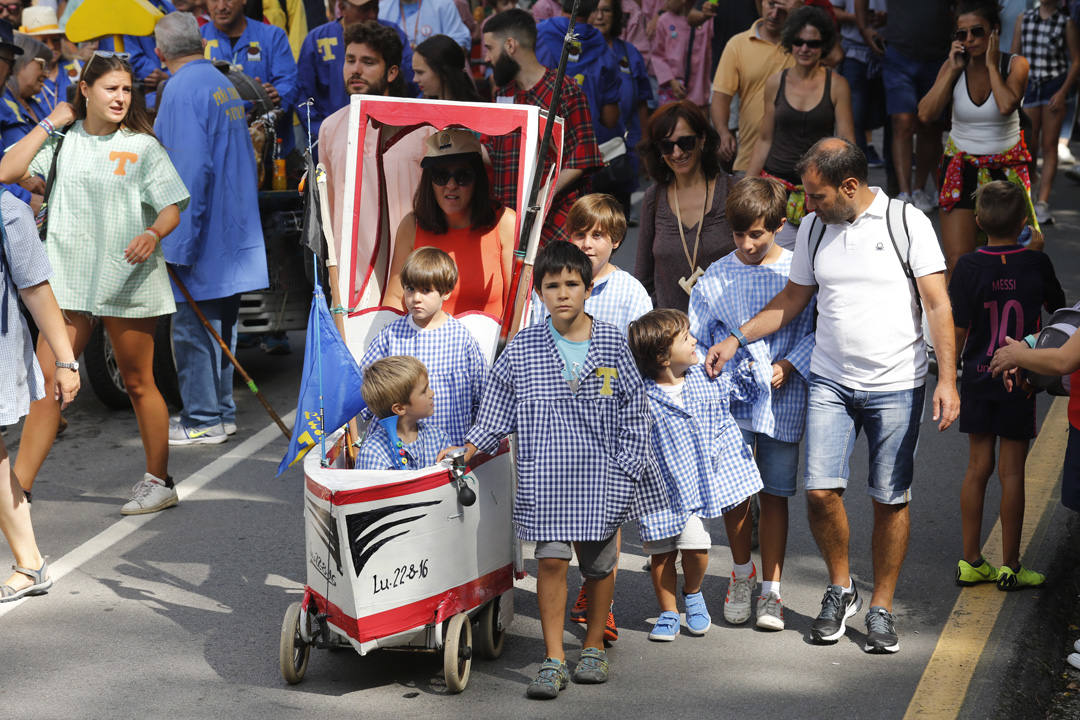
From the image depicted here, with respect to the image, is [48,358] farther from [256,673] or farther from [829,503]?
[829,503]

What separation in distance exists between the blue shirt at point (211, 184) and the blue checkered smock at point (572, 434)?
3366 mm

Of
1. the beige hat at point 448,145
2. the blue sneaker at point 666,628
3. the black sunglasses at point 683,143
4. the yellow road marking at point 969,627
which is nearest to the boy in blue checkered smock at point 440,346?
the beige hat at point 448,145

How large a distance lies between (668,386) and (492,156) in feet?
7.54

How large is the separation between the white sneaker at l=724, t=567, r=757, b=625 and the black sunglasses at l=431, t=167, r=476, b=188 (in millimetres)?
2078

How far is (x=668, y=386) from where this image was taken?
525cm

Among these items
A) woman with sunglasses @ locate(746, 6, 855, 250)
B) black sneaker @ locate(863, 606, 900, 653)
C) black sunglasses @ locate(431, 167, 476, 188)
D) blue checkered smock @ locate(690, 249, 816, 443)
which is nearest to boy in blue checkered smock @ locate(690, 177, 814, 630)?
blue checkered smock @ locate(690, 249, 816, 443)

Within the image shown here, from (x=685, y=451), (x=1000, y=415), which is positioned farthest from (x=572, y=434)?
(x=1000, y=415)

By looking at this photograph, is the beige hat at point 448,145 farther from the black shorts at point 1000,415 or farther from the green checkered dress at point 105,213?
the black shorts at point 1000,415

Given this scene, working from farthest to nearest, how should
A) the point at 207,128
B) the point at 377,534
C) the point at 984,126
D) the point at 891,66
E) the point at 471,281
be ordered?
1. the point at 891,66
2. the point at 984,126
3. the point at 207,128
4. the point at 471,281
5. the point at 377,534

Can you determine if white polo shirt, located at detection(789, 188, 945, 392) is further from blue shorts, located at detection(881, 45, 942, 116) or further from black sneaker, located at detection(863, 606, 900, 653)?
blue shorts, located at detection(881, 45, 942, 116)

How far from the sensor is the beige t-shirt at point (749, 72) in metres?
8.77

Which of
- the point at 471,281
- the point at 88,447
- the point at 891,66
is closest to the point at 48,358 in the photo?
the point at 88,447

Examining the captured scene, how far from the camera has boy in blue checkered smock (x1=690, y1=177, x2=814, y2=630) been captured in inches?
215

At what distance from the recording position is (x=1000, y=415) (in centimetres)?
577
